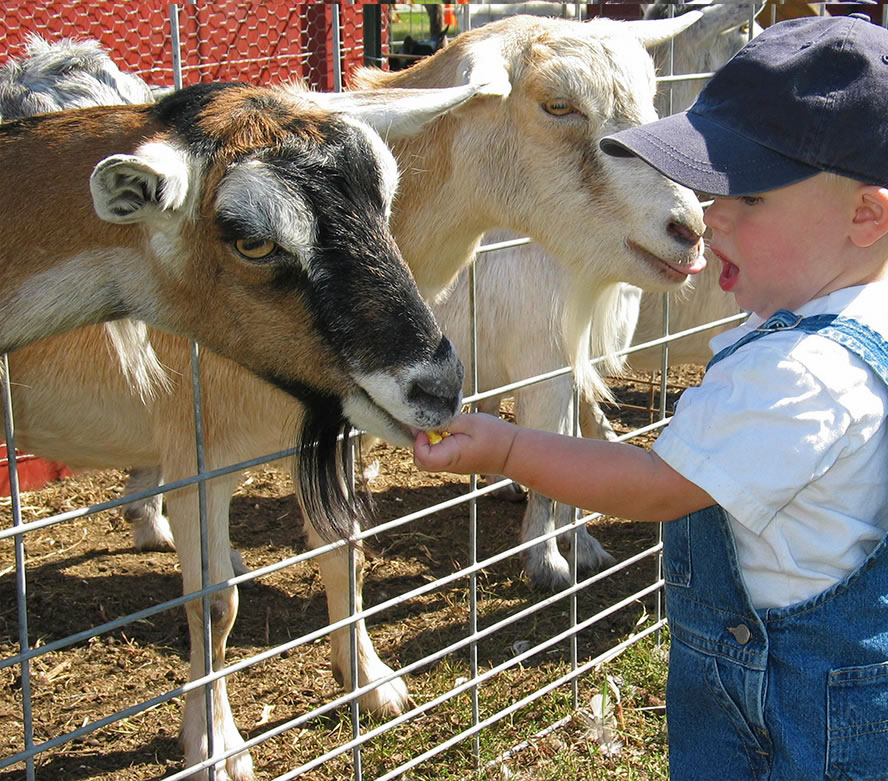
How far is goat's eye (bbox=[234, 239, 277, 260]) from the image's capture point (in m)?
2.19

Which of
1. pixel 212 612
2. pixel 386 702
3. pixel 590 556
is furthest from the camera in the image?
pixel 590 556

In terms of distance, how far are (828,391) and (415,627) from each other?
2742 mm

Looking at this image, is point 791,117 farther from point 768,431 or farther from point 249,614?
point 249,614

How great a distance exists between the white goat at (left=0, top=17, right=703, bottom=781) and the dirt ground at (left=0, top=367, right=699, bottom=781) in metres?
0.34

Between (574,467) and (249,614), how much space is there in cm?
271

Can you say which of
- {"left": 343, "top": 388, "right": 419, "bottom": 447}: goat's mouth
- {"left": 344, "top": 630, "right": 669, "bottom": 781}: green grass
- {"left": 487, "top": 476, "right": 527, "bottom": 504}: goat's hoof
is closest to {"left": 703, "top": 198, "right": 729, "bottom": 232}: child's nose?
{"left": 343, "top": 388, "right": 419, "bottom": 447}: goat's mouth

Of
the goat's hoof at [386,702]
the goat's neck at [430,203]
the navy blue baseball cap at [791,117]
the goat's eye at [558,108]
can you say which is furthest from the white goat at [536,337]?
the navy blue baseball cap at [791,117]

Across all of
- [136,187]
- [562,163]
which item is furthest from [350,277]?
[562,163]

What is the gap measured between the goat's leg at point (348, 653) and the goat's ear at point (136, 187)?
1.72 metres

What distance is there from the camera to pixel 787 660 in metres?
1.94

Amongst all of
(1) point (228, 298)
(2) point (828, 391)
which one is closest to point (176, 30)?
(1) point (228, 298)

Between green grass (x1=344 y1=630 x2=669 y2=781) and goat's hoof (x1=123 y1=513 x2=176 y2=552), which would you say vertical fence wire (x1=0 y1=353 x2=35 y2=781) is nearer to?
green grass (x1=344 y1=630 x2=669 y2=781)

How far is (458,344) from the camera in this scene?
4.42 meters

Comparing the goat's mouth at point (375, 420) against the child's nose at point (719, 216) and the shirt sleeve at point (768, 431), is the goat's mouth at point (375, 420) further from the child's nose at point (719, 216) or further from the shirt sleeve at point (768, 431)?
the child's nose at point (719, 216)
